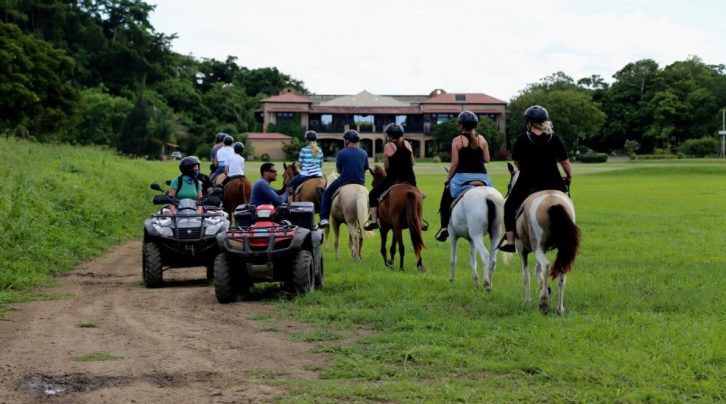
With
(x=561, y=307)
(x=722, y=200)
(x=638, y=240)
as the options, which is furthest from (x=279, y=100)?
(x=561, y=307)

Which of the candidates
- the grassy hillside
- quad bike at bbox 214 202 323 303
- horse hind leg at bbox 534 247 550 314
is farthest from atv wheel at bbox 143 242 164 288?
horse hind leg at bbox 534 247 550 314

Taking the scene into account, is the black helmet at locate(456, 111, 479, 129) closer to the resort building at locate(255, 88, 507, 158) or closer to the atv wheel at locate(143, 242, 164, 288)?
the atv wheel at locate(143, 242, 164, 288)

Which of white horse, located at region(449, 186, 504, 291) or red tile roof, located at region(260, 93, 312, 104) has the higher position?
red tile roof, located at region(260, 93, 312, 104)

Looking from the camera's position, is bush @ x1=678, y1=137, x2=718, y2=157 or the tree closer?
the tree

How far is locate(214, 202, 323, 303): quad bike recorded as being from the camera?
11.6 meters

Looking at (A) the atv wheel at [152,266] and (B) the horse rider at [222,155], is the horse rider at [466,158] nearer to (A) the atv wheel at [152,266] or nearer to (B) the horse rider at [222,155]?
(A) the atv wheel at [152,266]

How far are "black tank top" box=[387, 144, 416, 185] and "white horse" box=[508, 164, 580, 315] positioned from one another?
166 inches

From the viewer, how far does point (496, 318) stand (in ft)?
32.8

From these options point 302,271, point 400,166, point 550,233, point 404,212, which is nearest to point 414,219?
point 404,212

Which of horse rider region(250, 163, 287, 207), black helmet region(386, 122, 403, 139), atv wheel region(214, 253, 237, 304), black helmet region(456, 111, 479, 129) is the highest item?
black helmet region(456, 111, 479, 129)

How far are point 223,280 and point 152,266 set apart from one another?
236 centimetres

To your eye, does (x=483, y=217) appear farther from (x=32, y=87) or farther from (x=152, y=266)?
(x=32, y=87)

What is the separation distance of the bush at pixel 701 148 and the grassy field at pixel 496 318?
81592 mm

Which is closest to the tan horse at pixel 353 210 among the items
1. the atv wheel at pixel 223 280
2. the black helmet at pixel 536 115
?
the atv wheel at pixel 223 280
